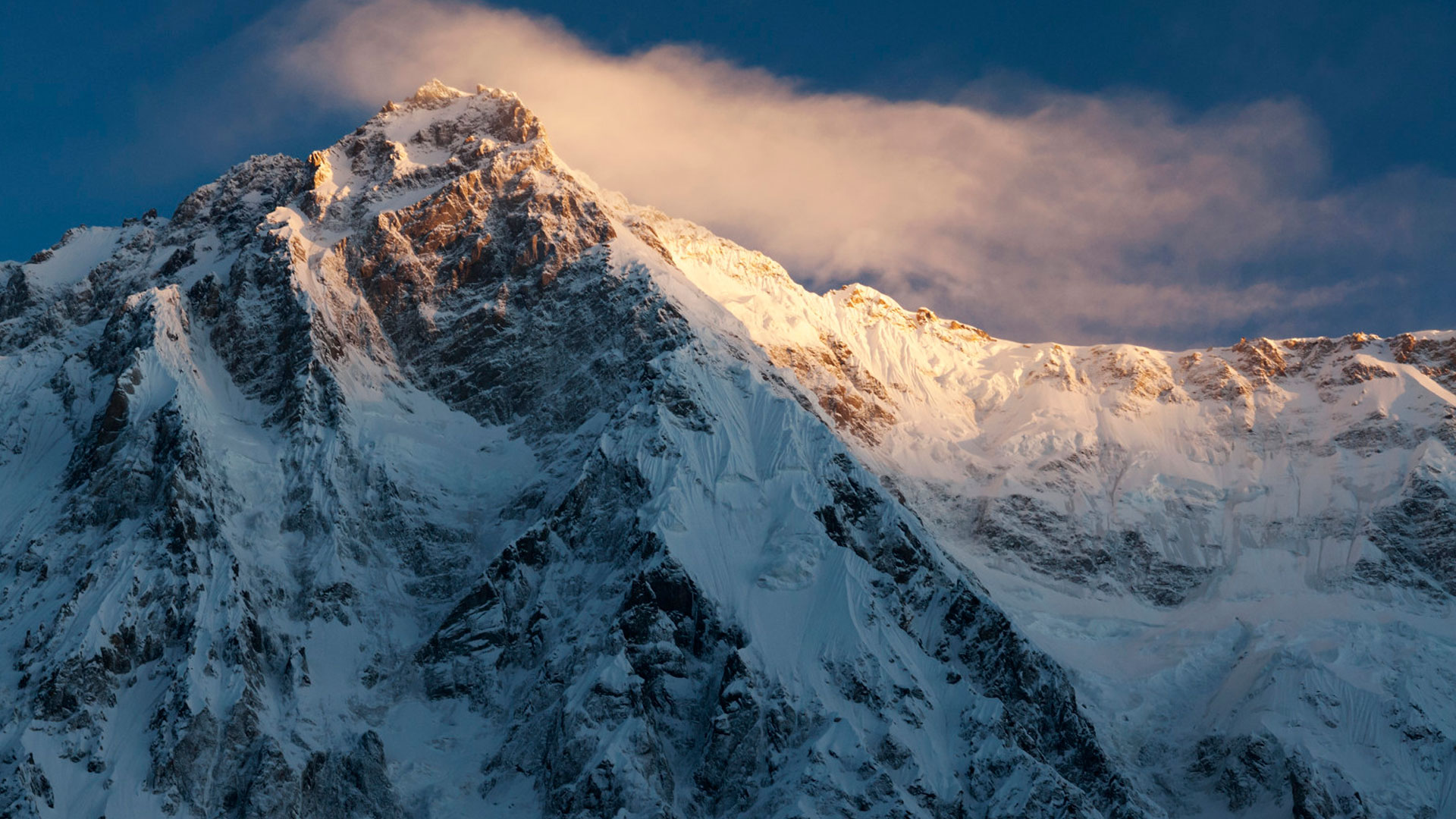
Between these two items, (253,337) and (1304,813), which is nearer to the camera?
(1304,813)

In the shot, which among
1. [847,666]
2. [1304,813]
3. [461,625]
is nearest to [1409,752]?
[1304,813]

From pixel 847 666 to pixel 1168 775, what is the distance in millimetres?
44203

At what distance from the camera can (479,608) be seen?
170 meters

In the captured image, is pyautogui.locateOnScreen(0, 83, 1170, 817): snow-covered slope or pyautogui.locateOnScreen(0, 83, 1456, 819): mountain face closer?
pyautogui.locateOnScreen(0, 83, 1170, 817): snow-covered slope

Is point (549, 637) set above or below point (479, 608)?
above

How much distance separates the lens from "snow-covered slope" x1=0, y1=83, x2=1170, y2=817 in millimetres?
151750

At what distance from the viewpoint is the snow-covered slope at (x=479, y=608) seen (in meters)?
152

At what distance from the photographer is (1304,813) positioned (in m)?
169

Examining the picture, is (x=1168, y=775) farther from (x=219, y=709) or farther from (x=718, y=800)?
→ (x=219, y=709)

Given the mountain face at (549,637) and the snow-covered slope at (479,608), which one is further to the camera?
the mountain face at (549,637)

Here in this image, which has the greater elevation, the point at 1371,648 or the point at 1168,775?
the point at 1371,648

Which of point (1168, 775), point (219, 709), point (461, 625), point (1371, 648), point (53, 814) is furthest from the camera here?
point (1371, 648)

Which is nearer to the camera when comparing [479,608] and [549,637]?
[549,637]

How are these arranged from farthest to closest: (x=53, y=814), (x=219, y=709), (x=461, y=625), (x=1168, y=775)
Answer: (x=1168, y=775)
(x=461, y=625)
(x=219, y=709)
(x=53, y=814)
